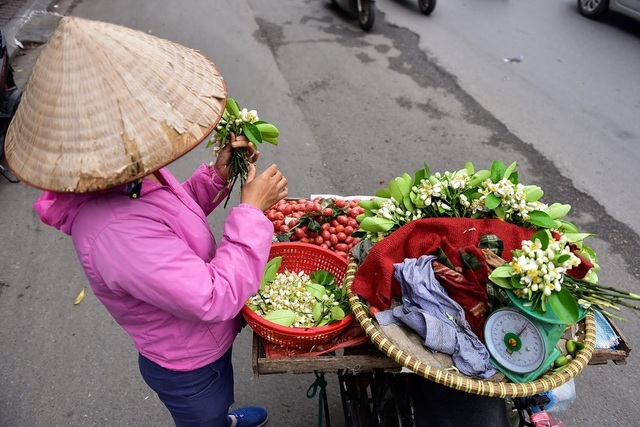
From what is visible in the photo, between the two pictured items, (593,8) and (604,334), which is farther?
(593,8)

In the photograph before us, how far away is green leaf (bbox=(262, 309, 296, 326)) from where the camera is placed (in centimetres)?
168

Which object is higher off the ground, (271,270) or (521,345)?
(521,345)

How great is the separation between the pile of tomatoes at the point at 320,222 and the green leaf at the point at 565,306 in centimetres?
93

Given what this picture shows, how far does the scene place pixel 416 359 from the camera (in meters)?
1.48

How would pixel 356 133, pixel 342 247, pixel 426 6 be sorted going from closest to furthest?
pixel 342 247 < pixel 356 133 < pixel 426 6

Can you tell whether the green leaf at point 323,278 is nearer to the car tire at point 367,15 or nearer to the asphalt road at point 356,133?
the asphalt road at point 356,133

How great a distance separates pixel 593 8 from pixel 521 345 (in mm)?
7740

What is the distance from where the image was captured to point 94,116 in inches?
47.9

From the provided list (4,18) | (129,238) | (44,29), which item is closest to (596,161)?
(129,238)

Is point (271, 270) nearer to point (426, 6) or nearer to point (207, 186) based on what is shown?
point (207, 186)

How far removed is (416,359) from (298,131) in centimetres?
354

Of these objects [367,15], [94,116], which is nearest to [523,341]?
[94,116]

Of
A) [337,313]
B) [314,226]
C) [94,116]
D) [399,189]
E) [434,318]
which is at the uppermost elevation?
[94,116]

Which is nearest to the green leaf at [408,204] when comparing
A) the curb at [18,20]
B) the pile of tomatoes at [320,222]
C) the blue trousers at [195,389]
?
the pile of tomatoes at [320,222]
